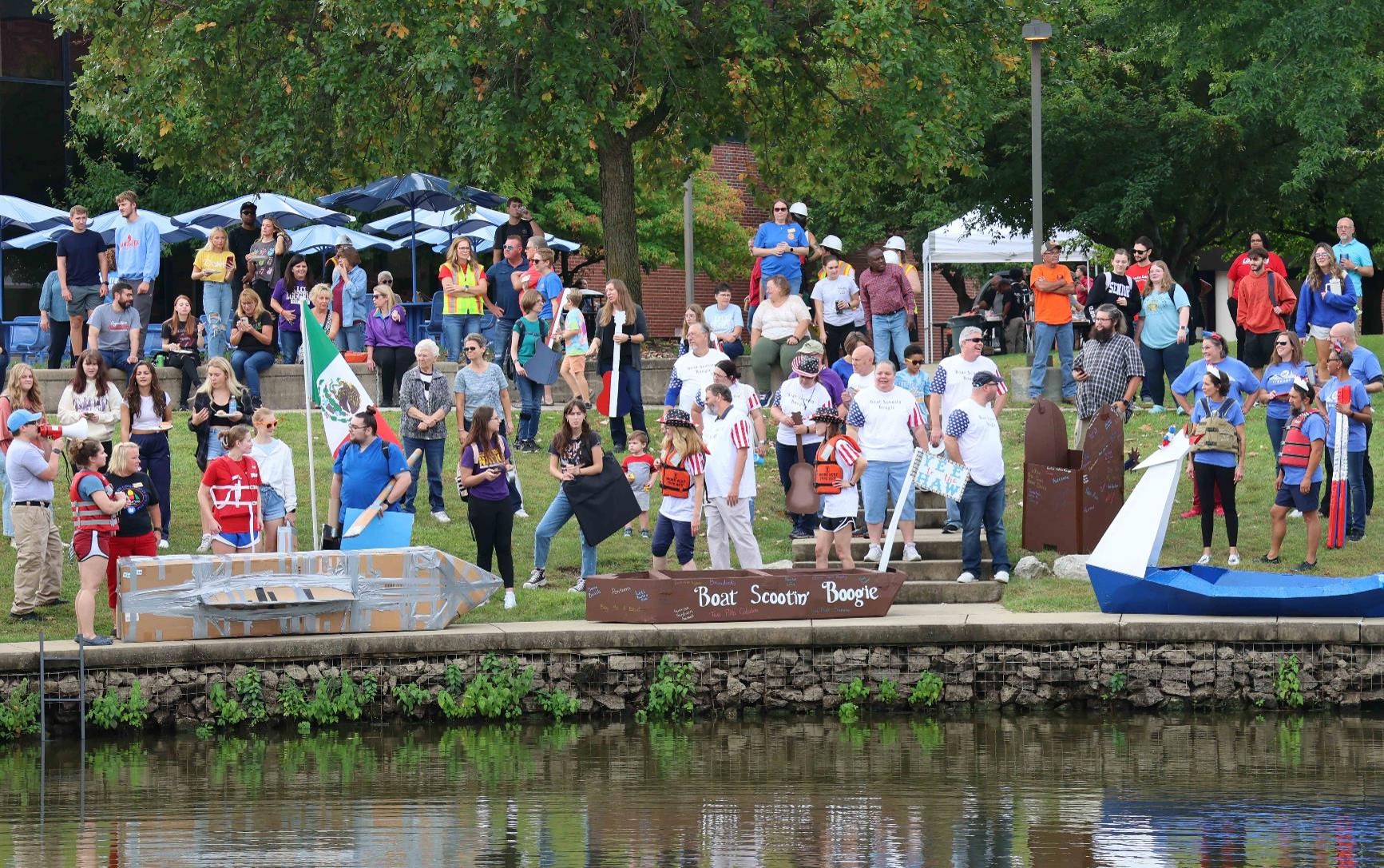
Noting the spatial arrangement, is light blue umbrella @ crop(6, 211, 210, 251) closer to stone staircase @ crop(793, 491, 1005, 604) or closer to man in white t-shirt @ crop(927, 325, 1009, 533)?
stone staircase @ crop(793, 491, 1005, 604)

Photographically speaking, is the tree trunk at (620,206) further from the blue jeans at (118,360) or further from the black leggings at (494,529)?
the black leggings at (494,529)

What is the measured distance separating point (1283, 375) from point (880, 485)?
365 cm

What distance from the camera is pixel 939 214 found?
33.2 meters

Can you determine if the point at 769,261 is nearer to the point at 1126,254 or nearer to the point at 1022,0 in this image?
the point at 1126,254

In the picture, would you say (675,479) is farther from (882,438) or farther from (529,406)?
(529,406)

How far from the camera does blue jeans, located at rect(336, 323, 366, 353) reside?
21062 mm

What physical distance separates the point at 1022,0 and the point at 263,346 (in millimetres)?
9859

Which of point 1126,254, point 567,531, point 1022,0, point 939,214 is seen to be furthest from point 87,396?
point 939,214

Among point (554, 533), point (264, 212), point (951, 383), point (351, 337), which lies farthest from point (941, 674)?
point (264, 212)

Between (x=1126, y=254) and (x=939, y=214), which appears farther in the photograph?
(x=939, y=214)

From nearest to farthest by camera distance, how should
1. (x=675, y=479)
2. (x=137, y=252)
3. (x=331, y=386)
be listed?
1. (x=675, y=479)
2. (x=331, y=386)
3. (x=137, y=252)

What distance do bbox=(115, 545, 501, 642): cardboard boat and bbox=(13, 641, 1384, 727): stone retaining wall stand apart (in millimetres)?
302

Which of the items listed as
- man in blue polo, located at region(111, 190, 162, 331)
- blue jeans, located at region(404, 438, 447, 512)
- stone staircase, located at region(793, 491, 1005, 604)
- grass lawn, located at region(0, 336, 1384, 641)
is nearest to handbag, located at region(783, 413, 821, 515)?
stone staircase, located at region(793, 491, 1005, 604)

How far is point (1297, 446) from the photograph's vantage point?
15133 millimetres
